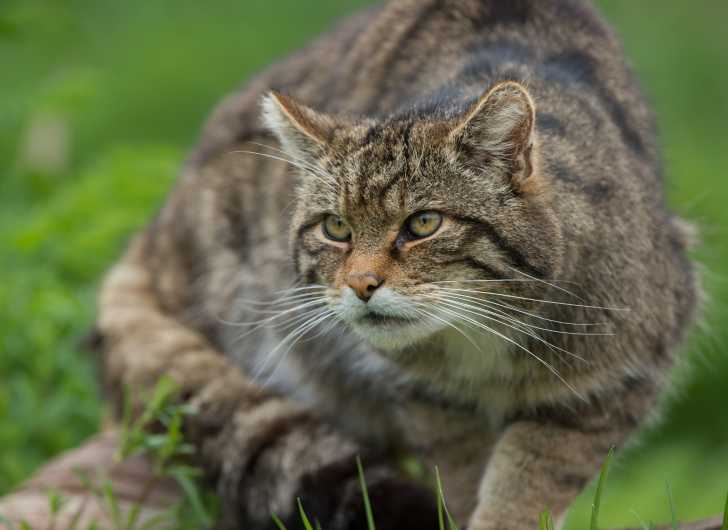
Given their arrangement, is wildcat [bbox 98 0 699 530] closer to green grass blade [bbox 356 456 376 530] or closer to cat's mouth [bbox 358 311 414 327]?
cat's mouth [bbox 358 311 414 327]

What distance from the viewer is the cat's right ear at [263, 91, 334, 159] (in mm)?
3297

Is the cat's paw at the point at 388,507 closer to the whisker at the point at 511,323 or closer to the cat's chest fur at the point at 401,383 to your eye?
the cat's chest fur at the point at 401,383

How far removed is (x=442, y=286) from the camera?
9.76 feet

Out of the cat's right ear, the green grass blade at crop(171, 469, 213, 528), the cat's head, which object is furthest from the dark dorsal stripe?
the green grass blade at crop(171, 469, 213, 528)

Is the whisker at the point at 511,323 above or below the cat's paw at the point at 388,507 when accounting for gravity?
above

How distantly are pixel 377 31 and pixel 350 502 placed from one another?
1.99m

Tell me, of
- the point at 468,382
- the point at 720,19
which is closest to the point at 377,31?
the point at 468,382

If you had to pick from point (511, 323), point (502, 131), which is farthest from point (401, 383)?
point (502, 131)

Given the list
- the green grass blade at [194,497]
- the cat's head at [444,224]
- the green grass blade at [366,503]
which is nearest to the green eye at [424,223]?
the cat's head at [444,224]

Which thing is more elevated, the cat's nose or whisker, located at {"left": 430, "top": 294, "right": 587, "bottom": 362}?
the cat's nose

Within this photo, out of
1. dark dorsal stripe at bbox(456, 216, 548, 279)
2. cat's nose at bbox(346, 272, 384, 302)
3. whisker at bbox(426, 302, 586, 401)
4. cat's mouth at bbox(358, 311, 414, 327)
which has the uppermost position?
dark dorsal stripe at bbox(456, 216, 548, 279)

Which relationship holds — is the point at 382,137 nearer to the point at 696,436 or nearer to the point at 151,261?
the point at 151,261

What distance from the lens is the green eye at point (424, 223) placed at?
9.86ft

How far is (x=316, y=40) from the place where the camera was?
489 cm
